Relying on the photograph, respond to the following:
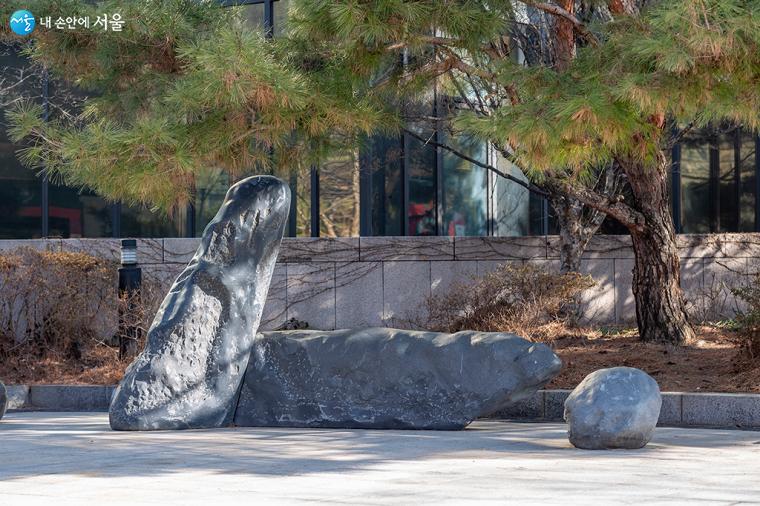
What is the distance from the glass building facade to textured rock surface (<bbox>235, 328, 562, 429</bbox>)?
301 inches

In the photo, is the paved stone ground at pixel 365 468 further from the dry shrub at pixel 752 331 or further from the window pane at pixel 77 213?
the window pane at pixel 77 213

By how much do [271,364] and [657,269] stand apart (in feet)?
15.3

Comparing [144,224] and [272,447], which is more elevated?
[144,224]

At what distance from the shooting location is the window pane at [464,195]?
17.7m

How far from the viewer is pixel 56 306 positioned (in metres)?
12.4

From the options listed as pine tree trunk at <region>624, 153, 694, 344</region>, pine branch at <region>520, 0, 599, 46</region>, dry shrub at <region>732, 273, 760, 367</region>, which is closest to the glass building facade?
pine tree trunk at <region>624, 153, 694, 344</region>

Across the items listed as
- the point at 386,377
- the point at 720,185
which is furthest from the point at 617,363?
the point at 720,185

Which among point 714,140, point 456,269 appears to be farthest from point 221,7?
point 714,140

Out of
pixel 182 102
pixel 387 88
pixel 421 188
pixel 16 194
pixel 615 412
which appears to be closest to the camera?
pixel 615 412

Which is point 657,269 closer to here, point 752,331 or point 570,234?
point 752,331

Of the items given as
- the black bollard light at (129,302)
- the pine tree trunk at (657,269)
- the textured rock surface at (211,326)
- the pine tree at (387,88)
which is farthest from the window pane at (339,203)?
the textured rock surface at (211,326)

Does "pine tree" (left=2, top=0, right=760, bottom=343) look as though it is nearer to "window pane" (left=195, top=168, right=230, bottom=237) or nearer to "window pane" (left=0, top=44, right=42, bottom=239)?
"window pane" (left=195, top=168, right=230, bottom=237)

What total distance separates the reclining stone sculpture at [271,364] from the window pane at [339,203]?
7742mm

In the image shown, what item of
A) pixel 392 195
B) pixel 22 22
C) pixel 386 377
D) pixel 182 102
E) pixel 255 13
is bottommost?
pixel 386 377
